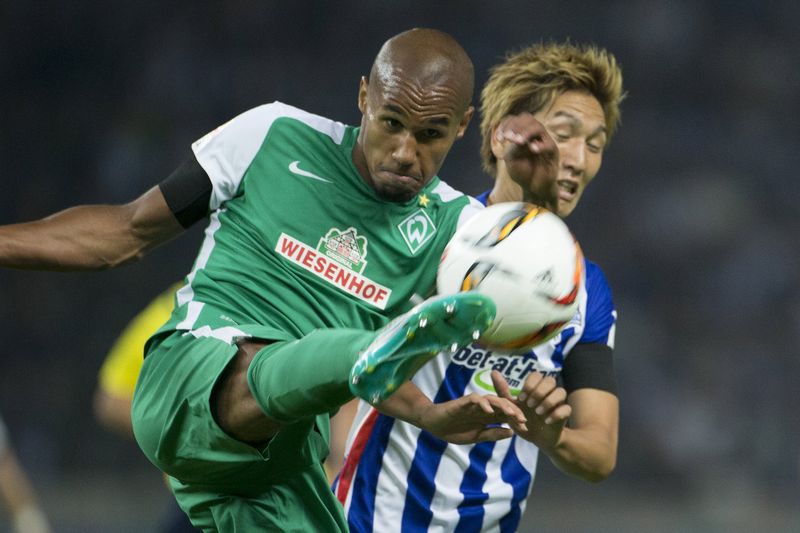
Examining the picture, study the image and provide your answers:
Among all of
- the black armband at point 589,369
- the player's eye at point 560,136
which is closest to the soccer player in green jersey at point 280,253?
the player's eye at point 560,136

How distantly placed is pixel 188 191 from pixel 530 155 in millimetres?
924

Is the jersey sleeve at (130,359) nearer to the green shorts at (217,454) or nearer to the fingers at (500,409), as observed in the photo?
the green shorts at (217,454)

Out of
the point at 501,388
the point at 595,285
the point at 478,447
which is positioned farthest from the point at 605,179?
the point at 501,388

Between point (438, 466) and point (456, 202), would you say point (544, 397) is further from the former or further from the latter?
point (438, 466)

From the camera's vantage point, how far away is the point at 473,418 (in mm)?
2439

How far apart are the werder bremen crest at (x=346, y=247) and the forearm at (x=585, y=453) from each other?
71 cm

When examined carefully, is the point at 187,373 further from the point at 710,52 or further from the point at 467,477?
the point at 710,52

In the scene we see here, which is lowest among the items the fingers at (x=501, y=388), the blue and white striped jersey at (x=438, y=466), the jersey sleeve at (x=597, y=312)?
the blue and white striped jersey at (x=438, y=466)

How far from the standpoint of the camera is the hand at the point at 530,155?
307 centimetres

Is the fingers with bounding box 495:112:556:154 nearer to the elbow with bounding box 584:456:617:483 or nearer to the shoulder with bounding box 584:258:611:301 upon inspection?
the shoulder with bounding box 584:258:611:301

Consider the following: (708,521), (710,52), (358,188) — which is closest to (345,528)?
(358,188)

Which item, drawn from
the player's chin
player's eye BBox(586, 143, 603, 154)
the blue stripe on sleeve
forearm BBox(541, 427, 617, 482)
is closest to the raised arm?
the player's chin

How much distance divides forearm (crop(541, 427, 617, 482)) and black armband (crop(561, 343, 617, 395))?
162 mm

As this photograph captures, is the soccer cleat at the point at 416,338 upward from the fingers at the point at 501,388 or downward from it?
upward
